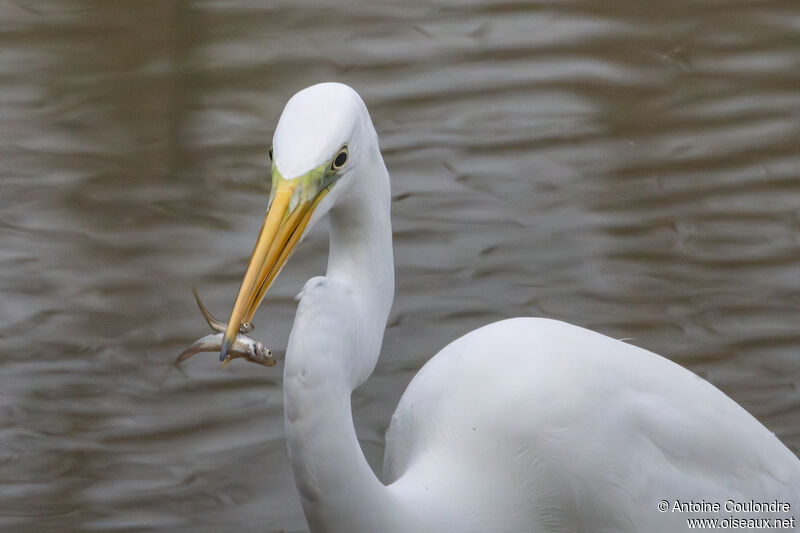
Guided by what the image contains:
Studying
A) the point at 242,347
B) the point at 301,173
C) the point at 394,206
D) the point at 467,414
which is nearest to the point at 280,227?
the point at 301,173

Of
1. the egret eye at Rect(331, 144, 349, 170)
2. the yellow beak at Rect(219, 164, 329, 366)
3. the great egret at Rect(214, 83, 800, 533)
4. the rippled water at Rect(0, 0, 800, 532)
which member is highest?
the egret eye at Rect(331, 144, 349, 170)

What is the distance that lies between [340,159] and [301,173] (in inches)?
3.5

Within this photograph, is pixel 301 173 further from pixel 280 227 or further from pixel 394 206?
pixel 394 206

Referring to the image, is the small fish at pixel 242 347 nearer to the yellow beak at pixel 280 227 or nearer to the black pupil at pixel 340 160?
the yellow beak at pixel 280 227

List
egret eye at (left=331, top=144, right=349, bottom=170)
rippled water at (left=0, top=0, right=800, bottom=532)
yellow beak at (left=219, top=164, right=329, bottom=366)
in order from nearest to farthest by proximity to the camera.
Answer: yellow beak at (left=219, top=164, right=329, bottom=366), egret eye at (left=331, top=144, right=349, bottom=170), rippled water at (left=0, top=0, right=800, bottom=532)

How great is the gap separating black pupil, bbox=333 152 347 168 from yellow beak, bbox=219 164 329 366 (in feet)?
0.12

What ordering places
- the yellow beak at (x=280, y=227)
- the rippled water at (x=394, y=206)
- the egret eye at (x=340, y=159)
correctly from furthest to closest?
the rippled water at (x=394, y=206) → the egret eye at (x=340, y=159) → the yellow beak at (x=280, y=227)

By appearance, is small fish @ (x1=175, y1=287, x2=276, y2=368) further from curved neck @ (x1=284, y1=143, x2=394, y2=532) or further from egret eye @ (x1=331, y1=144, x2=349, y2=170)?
egret eye @ (x1=331, y1=144, x2=349, y2=170)

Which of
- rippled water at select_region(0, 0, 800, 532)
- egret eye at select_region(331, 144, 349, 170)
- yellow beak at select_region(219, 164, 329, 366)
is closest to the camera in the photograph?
yellow beak at select_region(219, 164, 329, 366)

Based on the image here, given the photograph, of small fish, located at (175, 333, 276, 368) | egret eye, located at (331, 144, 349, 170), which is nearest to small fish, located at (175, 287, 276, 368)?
small fish, located at (175, 333, 276, 368)

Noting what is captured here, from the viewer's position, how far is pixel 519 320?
2277mm

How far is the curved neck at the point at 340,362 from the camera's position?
1669mm

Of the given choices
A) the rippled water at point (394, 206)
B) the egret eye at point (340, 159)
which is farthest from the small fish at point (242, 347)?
the rippled water at point (394, 206)

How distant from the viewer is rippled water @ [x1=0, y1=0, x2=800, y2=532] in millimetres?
3088
